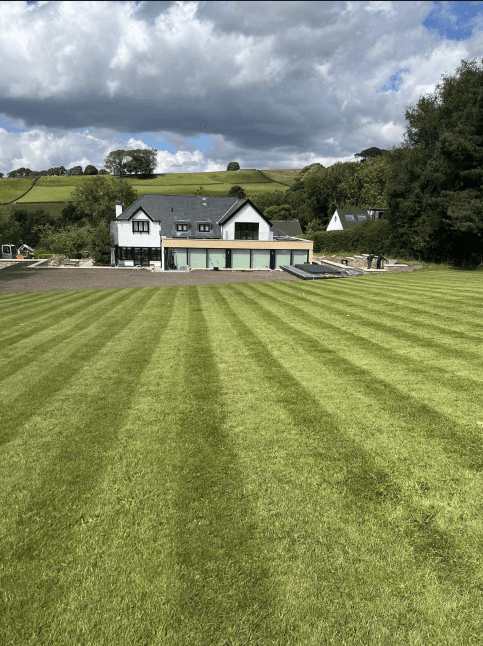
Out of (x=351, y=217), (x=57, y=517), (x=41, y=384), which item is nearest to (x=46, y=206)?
(x=351, y=217)

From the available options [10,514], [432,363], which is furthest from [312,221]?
[10,514]

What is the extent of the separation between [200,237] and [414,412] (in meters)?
51.0

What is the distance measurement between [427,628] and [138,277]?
4208cm

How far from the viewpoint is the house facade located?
52156 mm

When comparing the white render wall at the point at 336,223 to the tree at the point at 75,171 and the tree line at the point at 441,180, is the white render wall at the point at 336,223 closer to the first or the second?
the tree line at the point at 441,180

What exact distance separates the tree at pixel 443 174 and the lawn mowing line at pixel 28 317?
118 feet

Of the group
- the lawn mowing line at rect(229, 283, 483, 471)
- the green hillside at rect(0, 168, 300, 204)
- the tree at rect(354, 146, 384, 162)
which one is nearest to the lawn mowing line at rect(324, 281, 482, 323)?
the lawn mowing line at rect(229, 283, 483, 471)

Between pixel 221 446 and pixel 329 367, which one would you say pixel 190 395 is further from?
pixel 329 367

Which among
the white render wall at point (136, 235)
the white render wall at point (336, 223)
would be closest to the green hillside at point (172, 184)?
the white render wall at point (336, 223)

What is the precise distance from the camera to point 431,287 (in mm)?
20406

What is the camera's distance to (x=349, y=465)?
5602 mm

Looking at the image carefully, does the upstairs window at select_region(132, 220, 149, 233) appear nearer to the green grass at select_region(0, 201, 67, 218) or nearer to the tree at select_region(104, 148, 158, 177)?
the green grass at select_region(0, 201, 67, 218)

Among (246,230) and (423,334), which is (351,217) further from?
(423,334)

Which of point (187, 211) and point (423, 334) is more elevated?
point (187, 211)
